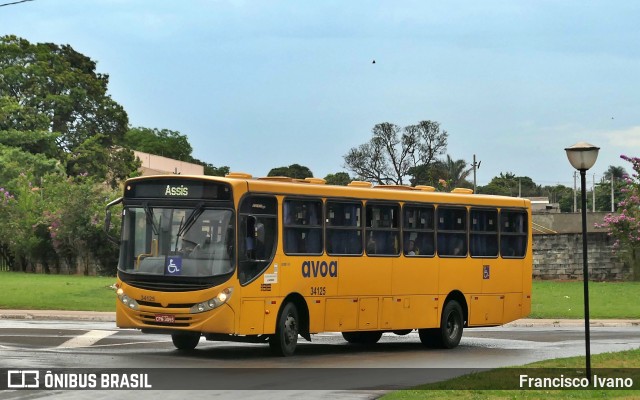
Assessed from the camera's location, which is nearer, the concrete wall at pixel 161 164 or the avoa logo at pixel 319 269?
the avoa logo at pixel 319 269

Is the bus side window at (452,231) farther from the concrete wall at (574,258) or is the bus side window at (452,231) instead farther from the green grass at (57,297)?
the concrete wall at (574,258)

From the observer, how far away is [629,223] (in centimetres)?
5738

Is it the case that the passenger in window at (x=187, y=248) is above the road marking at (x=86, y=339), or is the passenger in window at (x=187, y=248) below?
above

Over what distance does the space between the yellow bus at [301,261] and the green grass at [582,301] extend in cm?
1158

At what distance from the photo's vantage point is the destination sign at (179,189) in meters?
21.0

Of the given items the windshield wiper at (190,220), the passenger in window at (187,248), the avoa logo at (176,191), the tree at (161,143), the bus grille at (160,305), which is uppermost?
the tree at (161,143)

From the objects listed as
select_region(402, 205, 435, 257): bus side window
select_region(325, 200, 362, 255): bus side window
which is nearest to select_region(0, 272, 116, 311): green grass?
select_region(402, 205, 435, 257): bus side window

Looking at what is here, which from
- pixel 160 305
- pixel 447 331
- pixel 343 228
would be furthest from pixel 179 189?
pixel 447 331

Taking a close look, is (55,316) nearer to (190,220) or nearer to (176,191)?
(176,191)

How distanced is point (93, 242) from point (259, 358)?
44.8 metres

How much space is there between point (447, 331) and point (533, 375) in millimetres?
7391

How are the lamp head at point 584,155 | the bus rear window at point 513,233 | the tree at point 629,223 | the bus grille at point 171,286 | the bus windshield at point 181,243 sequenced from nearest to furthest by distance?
the lamp head at point 584,155
the bus grille at point 171,286
the bus windshield at point 181,243
the bus rear window at point 513,233
the tree at point 629,223

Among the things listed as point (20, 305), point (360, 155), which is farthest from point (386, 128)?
point (20, 305)

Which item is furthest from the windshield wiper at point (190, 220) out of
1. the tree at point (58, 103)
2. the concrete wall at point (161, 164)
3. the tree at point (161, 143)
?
the tree at point (161, 143)
